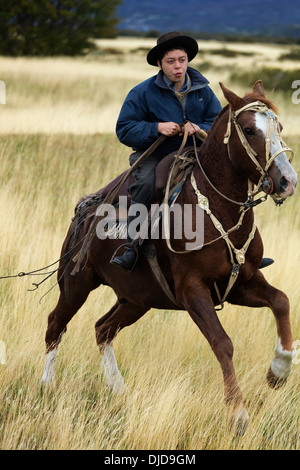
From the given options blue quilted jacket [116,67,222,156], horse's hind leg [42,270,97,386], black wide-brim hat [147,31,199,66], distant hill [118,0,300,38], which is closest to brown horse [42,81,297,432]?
blue quilted jacket [116,67,222,156]

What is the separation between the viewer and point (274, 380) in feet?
16.1

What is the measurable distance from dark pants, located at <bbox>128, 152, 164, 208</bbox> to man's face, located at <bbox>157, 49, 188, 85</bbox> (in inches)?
23.2

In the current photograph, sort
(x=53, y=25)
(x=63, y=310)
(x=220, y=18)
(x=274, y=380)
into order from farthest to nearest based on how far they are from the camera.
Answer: (x=220, y=18) → (x=53, y=25) → (x=63, y=310) → (x=274, y=380)

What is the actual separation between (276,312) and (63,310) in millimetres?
2171

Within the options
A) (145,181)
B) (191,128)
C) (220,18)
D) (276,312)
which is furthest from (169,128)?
(220,18)

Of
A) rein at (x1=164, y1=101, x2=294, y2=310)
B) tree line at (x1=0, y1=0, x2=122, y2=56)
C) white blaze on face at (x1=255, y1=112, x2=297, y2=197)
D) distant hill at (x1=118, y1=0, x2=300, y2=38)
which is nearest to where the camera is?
white blaze on face at (x1=255, y1=112, x2=297, y2=197)

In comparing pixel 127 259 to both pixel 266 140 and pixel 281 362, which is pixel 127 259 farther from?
pixel 266 140

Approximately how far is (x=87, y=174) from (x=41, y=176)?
79 cm

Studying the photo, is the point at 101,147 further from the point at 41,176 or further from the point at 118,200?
the point at 118,200

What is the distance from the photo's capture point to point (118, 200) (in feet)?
19.1

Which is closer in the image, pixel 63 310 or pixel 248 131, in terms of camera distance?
pixel 248 131

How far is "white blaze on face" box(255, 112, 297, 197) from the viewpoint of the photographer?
430 cm

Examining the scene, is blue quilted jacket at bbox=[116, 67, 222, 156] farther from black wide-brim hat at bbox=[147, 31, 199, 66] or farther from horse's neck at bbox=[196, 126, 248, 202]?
horse's neck at bbox=[196, 126, 248, 202]
